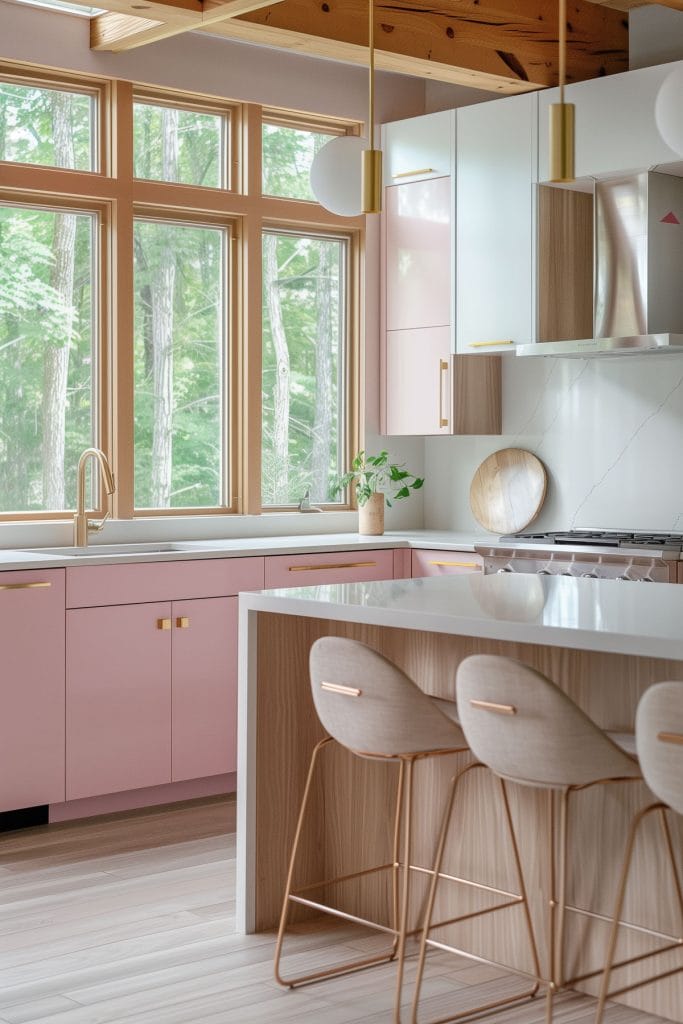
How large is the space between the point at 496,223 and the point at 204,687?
2.22m

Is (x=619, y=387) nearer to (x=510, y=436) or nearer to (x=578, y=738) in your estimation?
(x=510, y=436)

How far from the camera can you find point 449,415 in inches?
235

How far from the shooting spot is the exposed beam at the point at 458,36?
5152mm

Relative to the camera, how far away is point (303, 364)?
20.5 ft

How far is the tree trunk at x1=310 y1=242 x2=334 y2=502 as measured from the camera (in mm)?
6289

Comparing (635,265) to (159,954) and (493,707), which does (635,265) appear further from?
(159,954)

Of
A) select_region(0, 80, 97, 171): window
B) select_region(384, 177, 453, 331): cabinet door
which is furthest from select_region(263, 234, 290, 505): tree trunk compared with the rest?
select_region(0, 80, 97, 171): window

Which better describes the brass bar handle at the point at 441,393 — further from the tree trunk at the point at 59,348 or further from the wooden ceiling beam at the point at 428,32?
the tree trunk at the point at 59,348

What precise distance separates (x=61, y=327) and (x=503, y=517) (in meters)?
2.07

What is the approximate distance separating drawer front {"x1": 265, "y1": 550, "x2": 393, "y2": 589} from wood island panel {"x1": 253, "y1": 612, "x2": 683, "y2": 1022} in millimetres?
1473

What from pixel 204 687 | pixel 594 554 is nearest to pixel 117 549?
pixel 204 687

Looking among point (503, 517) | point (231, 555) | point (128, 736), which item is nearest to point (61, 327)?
point (231, 555)

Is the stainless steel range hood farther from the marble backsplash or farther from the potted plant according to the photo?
the potted plant

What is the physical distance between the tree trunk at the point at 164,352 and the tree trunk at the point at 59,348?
39cm
